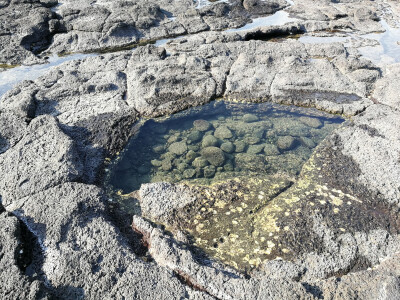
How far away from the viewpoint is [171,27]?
9.07 m

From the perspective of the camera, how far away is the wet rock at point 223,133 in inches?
229

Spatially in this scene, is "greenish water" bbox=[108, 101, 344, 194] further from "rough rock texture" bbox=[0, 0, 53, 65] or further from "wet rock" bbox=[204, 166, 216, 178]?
"rough rock texture" bbox=[0, 0, 53, 65]

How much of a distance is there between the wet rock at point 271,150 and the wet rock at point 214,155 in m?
0.80

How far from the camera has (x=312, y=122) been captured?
5.99 metres

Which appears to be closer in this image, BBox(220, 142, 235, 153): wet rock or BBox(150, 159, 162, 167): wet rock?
BBox(150, 159, 162, 167): wet rock

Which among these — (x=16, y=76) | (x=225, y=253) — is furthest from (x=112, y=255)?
(x=16, y=76)

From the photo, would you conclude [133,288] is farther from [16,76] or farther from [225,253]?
[16,76]

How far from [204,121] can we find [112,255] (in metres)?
3.33

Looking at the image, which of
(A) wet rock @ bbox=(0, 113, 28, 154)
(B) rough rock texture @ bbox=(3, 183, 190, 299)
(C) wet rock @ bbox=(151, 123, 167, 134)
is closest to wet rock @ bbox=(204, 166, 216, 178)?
(C) wet rock @ bbox=(151, 123, 167, 134)

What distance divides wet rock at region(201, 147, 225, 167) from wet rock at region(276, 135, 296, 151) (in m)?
1.08

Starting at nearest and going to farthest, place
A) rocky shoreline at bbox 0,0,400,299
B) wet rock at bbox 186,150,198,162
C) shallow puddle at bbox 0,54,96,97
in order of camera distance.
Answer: rocky shoreline at bbox 0,0,400,299 < wet rock at bbox 186,150,198,162 < shallow puddle at bbox 0,54,96,97

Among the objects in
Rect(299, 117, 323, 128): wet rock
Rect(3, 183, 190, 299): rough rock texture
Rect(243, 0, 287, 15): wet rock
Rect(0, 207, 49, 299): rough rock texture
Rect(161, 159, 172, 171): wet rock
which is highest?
Rect(0, 207, 49, 299): rough rock texture

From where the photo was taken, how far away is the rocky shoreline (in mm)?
3240

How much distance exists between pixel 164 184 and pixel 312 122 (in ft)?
10.5
